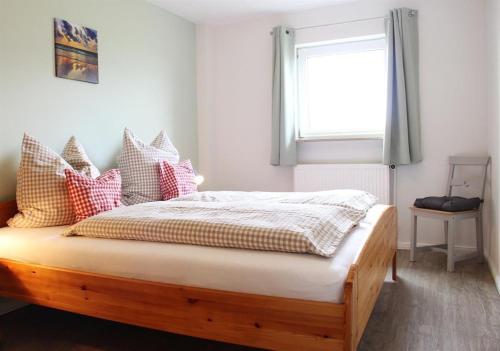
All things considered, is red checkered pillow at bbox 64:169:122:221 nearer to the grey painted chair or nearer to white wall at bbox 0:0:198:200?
white wall at bbox 0:0:198:200

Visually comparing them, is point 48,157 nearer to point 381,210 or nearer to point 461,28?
point 381,210

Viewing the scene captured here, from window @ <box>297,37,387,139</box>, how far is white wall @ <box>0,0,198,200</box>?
1210mm

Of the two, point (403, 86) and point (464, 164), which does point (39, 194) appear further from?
point (464, 164)

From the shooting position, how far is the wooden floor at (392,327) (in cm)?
209

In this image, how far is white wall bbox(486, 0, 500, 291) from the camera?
2.89 m

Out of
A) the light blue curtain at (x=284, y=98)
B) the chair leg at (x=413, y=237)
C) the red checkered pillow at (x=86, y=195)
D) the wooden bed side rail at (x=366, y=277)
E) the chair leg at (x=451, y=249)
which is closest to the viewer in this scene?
the wooden bed side rail at (x=366, y=277)

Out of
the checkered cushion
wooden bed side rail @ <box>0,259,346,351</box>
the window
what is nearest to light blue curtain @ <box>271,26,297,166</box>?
the window

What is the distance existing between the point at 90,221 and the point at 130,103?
1639mm

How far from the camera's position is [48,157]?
2.60 m

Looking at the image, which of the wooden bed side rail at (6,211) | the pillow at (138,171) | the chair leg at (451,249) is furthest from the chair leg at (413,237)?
the wooden bed side rail at (6,211)

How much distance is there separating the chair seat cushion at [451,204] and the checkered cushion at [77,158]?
2477 mm

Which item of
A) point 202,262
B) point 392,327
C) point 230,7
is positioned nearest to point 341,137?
point 230,7

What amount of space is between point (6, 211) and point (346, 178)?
2774mm

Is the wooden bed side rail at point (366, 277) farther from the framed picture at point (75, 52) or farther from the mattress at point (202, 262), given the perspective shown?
the framed picture at point (75, 52)
